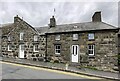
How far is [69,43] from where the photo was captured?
24219mm

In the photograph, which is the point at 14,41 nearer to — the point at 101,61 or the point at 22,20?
the point at 22,20

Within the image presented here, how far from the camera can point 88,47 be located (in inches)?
903

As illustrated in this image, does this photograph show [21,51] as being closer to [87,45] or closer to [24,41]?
[24,41]

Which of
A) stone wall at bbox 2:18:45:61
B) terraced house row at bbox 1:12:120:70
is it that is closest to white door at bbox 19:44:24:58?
terraced house row at bbox 1:12:120:70

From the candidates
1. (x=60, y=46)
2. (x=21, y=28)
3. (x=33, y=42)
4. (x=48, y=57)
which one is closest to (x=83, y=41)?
(x=60, y=46)

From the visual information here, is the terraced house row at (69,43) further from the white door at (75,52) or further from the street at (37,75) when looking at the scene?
the street at (37,75)

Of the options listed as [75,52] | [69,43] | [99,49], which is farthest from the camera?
[69,43]

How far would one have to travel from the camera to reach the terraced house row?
21953 mm

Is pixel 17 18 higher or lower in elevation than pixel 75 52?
higher

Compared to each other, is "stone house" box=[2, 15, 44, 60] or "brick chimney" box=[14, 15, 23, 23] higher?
"brick chimney" box=[14, 15, 23, 23]

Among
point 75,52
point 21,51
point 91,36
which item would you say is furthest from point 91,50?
point 21,51

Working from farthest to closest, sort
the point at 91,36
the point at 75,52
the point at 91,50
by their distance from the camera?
1. the point at 75,52
2. the point at 91,36
3. the point at 91,50

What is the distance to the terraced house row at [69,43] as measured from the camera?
22.0 meters

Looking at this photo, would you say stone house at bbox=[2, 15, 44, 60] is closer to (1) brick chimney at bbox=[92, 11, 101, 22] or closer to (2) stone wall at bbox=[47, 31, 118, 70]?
(2) stone wall at bbox=[47, 31, 118, 70]
